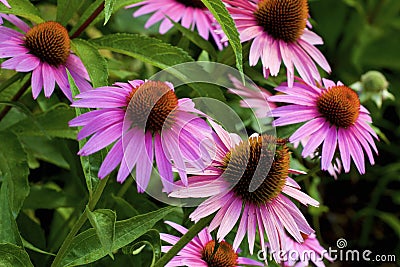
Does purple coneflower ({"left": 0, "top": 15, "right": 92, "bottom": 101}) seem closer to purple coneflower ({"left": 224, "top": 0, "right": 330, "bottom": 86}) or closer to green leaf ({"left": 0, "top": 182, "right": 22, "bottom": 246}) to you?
green leaf ({"left": 0, "top": 182, "right": 22, "bottom": 246})

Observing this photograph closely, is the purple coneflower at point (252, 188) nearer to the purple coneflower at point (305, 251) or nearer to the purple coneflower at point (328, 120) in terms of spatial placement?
the purple coneflower at point (328, 120)

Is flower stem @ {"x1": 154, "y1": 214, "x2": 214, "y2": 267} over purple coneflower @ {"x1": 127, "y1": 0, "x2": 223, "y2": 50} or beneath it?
beneath

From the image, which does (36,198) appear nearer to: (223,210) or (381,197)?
(223,210)

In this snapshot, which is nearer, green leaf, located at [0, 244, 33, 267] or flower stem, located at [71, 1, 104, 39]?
green leaf, located at [0, 244, 33, 267]

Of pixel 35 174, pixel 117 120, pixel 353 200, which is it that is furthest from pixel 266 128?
pixel 353 200

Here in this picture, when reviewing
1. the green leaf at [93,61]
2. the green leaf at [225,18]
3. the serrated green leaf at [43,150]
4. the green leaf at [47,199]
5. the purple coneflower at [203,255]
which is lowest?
the green leaf at [47,199]

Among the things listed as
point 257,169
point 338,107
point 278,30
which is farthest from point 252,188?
point 278,30

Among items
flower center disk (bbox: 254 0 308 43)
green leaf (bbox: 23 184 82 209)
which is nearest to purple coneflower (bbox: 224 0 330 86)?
flower center disk (bbox: 254 0 308 43)

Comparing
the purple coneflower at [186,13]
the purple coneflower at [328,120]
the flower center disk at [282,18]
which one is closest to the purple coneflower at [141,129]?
the purple coneflower at [328,120]

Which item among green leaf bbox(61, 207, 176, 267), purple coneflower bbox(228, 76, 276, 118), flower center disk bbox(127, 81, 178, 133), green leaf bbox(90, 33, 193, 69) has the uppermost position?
flower center disk bbox(127, 81, 178, 133)
